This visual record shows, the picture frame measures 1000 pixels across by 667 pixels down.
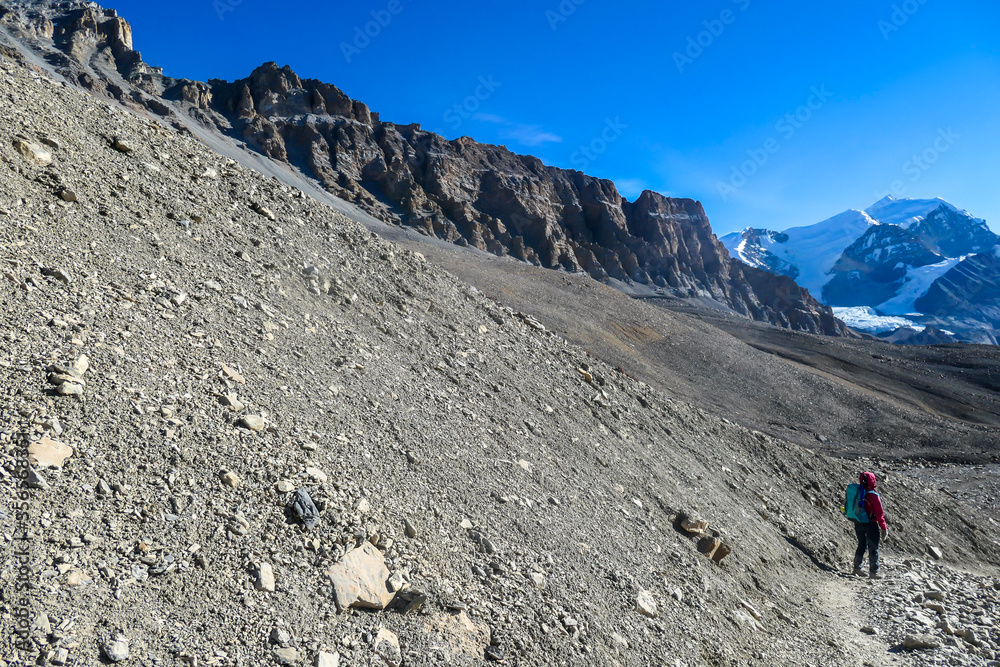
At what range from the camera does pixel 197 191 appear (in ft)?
32.3

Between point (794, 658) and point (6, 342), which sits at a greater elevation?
point (6, 342)

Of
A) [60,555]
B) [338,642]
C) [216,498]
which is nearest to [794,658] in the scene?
[338,642]

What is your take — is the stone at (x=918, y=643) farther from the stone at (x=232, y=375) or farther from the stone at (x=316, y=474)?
the stone at (x=232, y=375)

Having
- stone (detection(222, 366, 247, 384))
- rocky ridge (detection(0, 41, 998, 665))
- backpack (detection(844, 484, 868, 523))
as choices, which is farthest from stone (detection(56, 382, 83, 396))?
backpack (detection(844, 484, 868, 523))

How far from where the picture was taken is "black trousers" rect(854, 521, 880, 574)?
961 cm

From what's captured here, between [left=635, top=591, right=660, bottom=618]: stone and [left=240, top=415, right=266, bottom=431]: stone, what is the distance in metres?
4.21

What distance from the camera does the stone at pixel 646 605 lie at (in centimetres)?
607

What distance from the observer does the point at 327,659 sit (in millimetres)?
3953

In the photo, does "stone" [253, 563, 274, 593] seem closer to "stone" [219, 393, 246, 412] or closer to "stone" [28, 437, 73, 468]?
"stone" [28, 437, 73, 468]

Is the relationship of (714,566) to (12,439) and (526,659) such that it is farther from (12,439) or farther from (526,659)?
(12,439)

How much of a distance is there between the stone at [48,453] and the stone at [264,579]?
158cm

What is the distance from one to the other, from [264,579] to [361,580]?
2.49ft

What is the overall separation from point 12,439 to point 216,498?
1404 millimetres

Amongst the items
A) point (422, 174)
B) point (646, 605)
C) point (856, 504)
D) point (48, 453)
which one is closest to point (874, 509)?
point (856, 504)
